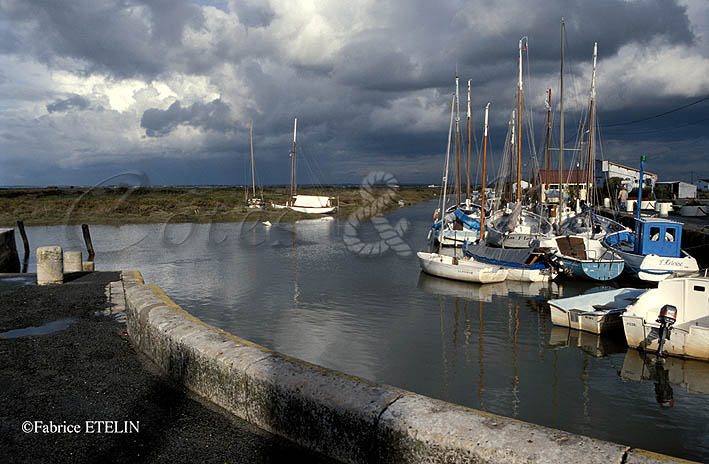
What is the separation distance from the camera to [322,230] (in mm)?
49094

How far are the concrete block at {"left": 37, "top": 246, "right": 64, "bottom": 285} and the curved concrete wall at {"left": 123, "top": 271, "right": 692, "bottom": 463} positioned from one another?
327 inches

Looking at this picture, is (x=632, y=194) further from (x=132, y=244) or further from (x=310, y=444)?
(x=310, y=444)

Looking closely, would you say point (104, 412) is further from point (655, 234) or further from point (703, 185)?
point (703, 185)

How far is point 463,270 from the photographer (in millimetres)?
23250

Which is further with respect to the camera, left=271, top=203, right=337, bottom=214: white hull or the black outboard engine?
left=271, top=203, right=337, bottom=214: white hull

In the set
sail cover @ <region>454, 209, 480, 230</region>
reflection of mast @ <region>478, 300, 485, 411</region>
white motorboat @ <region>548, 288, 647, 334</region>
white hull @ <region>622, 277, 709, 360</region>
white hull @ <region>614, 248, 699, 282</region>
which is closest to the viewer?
reflection of mast @ <region>478, 300, 485, 411</region>

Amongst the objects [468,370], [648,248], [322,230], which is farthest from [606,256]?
[322,230]

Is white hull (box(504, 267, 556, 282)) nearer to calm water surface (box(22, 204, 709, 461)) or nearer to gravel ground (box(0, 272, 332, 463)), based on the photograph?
calm water surface (box(22, 204, 709, 461))

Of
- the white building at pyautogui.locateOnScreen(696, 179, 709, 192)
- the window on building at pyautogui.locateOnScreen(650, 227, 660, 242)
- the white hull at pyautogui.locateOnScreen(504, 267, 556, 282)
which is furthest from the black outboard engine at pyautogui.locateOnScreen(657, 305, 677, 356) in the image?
the white building at pyautogui.locateOnScreen(696, 179, 709, 192)

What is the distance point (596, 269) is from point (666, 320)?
1138 centimetres

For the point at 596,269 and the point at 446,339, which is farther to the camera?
the point at 596,269

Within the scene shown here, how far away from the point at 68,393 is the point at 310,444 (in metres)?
2.90

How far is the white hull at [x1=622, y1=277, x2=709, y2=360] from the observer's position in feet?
41.4

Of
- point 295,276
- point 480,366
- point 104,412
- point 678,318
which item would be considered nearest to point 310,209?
point 295,276
